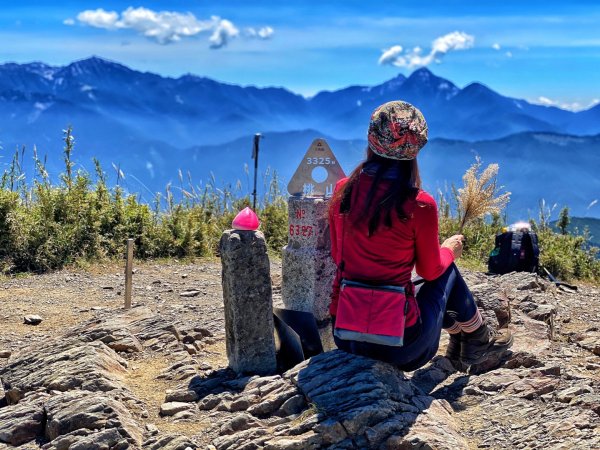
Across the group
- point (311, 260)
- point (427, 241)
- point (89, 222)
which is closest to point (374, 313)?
point (427, 241)

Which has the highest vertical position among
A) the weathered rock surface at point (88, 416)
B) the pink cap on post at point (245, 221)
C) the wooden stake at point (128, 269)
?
the pink cap on post at point (245, 221)

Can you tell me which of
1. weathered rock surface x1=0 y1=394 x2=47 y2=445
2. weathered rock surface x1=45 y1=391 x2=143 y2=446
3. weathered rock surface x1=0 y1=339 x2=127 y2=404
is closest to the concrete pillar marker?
weathered rock surface x1=0 y1=339 x2=127 y2=404

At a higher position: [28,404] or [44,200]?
[44,200]

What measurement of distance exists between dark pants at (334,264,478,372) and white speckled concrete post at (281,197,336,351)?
3.96ft

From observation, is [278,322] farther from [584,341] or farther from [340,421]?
[584,341]

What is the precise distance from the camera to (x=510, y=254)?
962 centimetres

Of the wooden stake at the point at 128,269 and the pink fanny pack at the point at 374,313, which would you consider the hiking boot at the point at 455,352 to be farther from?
the wooden stake at the point at 128,269

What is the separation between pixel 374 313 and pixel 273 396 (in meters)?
0.77

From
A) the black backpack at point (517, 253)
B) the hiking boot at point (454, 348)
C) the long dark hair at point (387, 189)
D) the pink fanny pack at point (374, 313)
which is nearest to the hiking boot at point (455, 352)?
the hiking boot at point (454, 348)

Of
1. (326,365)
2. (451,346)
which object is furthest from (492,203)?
(326,365)

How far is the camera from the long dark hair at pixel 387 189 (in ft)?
14.0

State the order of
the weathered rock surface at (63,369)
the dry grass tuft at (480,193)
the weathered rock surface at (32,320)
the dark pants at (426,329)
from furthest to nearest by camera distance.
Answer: the weathered rock surface at (32,320), the dry grass tuft at (480,193), the weathered rock surface at (63,369), the dark pants at (426,329)

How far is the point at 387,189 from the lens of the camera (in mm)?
4305

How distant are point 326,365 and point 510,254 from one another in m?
5.78
